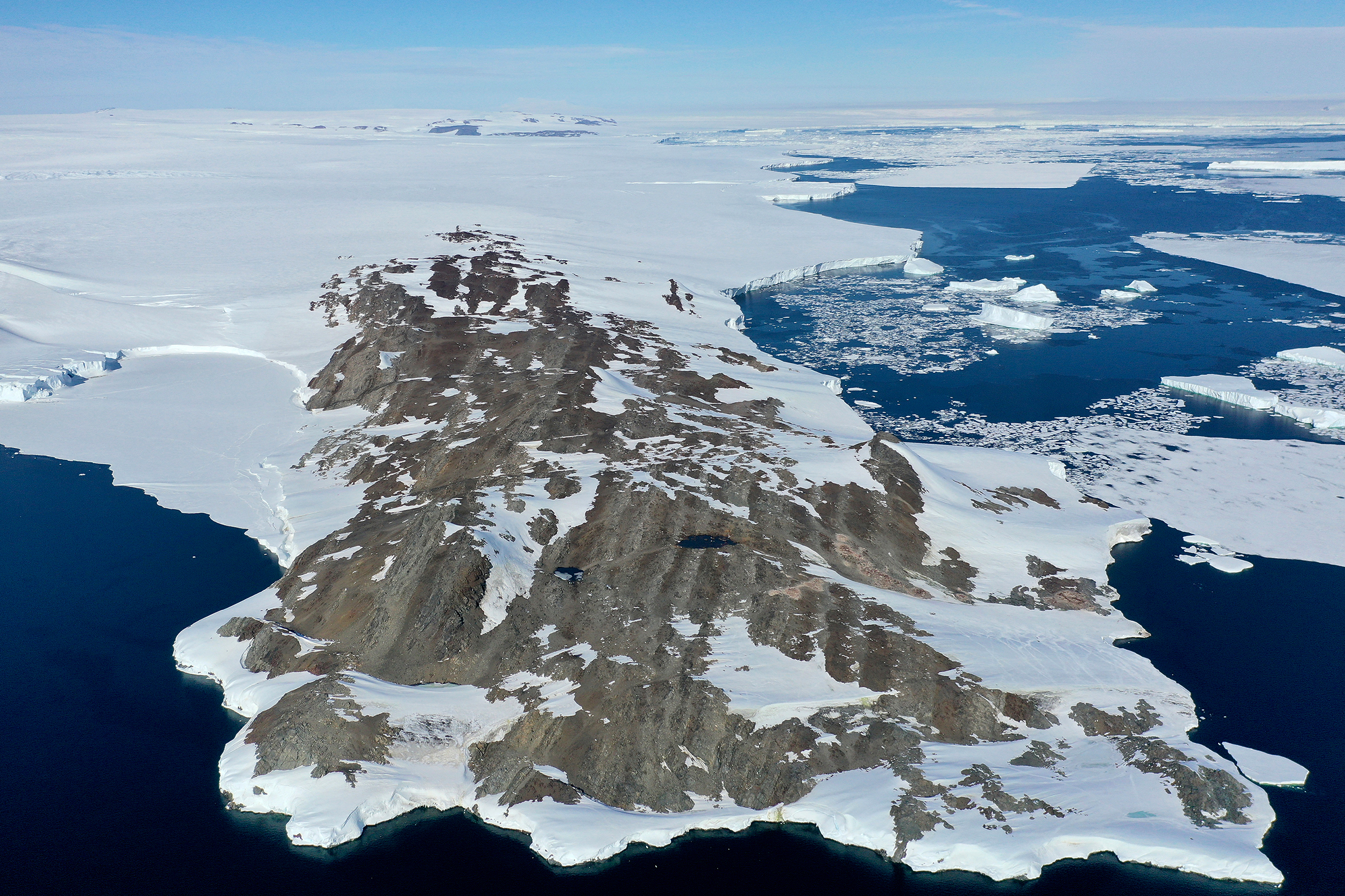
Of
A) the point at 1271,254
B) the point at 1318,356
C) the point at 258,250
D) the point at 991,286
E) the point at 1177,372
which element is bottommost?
the point at 1177,372

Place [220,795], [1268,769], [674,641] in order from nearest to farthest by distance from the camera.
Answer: [220,795], [1268,769], [674,641]

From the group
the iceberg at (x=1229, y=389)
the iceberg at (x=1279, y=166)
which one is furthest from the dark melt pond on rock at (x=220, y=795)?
the iceberg at (x=1279, y=166)

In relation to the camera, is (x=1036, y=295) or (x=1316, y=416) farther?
(x=1036, y=295)

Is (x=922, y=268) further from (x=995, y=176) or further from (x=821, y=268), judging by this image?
(x=995, y=176)

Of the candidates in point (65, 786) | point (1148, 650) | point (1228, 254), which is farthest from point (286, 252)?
point (1228, 254)

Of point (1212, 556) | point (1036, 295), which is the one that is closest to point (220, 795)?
point (1212, 556)

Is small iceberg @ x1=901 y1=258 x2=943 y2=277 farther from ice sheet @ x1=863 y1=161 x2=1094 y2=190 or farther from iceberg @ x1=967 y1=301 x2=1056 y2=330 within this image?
ice sheet @ x1=863 y1=161 x2=1094 y2=190

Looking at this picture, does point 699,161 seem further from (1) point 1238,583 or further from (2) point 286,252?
(1) point 1238,583
